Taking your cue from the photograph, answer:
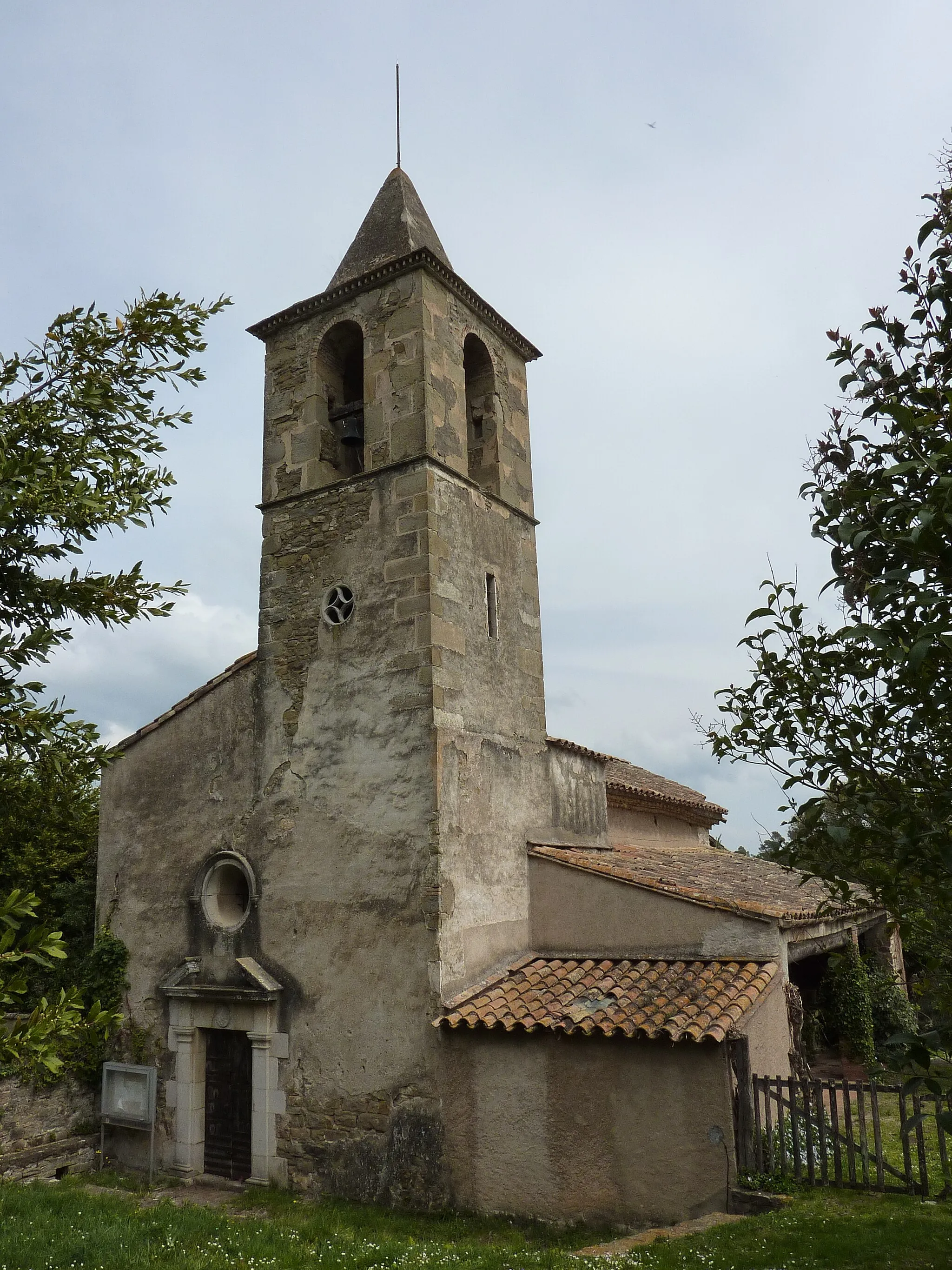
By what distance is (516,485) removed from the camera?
12617 mm

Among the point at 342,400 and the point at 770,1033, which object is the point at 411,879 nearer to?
the point at 770,1033

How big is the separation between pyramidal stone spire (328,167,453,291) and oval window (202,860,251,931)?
7819 mm

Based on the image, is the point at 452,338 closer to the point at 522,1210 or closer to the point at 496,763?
the point at 496,763

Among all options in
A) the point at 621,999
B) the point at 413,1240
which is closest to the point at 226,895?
the point at 413,1240

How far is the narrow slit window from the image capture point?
37.4 feet

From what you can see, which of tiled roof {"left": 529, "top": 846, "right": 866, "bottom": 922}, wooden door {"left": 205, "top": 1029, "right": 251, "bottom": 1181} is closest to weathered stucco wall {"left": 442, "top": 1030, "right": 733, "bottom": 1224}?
tiled roof {"left": 529, "top": 846, "right": 866, "bottom": 922}

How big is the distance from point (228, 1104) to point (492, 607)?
6.78 metres

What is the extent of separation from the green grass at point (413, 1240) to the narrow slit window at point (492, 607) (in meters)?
6.35

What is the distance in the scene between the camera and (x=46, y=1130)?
1073 centimetres

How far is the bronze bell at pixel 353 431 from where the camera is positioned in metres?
11.9

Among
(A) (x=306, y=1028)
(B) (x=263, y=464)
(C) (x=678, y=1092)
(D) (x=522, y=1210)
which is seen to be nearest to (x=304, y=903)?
(A) (x=306, y=1028)

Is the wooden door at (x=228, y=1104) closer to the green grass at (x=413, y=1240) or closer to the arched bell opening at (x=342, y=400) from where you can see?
the green grass at (x=413, y=1240)

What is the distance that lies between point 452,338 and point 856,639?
920cm

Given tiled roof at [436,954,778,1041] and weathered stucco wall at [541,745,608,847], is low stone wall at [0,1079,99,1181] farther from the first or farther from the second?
weathered stucco wall at [541,745,608,847]
